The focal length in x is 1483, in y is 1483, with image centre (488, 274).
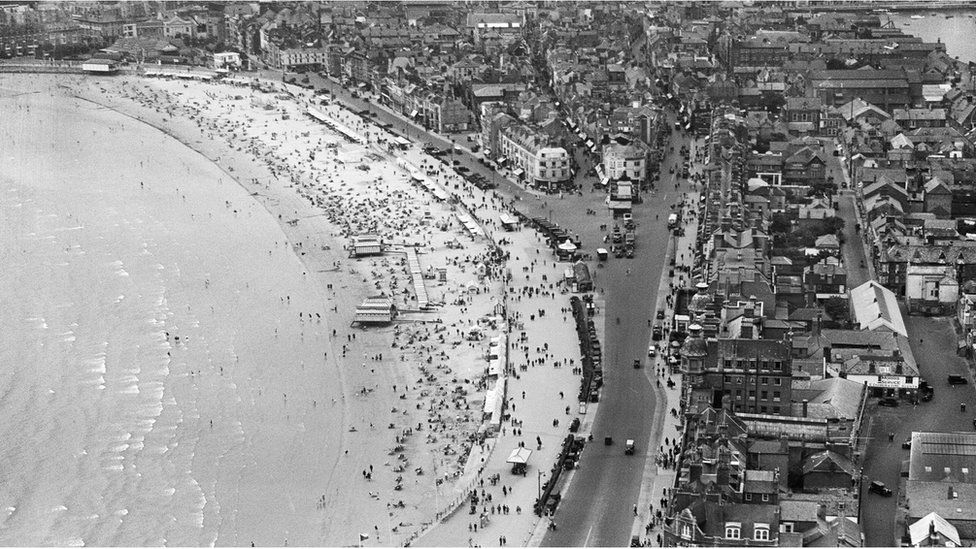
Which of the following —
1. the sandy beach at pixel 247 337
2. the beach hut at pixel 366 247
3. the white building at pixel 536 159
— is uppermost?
the white building at pixel 536 159

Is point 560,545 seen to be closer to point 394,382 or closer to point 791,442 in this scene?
point 791,442

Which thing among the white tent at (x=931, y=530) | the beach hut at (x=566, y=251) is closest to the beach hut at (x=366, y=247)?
the beach hut at (x=566, y=251)

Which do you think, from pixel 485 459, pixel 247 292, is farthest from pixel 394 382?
pixel 247 292

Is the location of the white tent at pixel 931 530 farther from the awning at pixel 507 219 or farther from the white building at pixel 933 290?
the awning at pixel 507 219

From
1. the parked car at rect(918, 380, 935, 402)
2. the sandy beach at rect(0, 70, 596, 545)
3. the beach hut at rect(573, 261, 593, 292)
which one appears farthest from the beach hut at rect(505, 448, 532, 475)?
the beach hut at rect(573, 261, 593, 292)

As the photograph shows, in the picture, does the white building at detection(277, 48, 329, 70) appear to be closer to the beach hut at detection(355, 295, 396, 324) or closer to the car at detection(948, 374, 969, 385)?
the beach hut at detection(355, 295, 396, 324)
